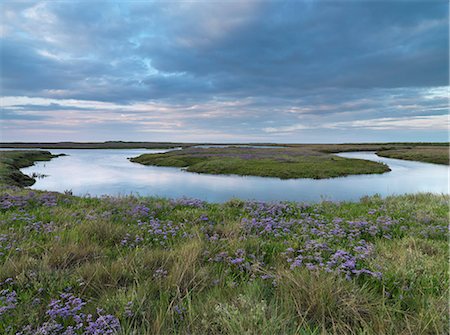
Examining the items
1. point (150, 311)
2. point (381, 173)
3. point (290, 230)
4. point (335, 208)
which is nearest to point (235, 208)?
point (290, 230)

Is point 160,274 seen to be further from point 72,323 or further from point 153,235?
point 153,235

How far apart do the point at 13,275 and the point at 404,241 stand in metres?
7.75

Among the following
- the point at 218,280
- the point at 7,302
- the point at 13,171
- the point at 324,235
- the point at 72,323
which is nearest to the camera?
the point at 72,323

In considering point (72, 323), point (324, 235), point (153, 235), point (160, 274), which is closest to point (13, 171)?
point (153, 235)

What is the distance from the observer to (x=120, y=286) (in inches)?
163

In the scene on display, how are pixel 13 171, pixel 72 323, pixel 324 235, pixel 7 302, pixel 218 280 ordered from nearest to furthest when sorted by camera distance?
pixel 72 323 → pixel 7 302 → pixel 218 280 → pixel 324 235 → pixel 13 171

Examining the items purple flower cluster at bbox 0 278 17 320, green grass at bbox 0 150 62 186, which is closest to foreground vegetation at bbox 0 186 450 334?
purple flower cluster at bbox 0 278 17 320

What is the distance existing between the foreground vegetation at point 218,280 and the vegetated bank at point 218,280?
2 cm

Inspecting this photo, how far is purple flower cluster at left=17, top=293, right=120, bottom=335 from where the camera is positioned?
2.95 m

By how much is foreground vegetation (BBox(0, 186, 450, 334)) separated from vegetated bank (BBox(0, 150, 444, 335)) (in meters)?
0.02

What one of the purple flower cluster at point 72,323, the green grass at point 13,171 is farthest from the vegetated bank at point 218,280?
the green grass at point 13,171

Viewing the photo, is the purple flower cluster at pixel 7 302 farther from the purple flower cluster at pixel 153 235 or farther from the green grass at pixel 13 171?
the green grass at pixel 13 171

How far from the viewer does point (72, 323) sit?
3.30 m

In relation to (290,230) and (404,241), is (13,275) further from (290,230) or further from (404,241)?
(404,241)
